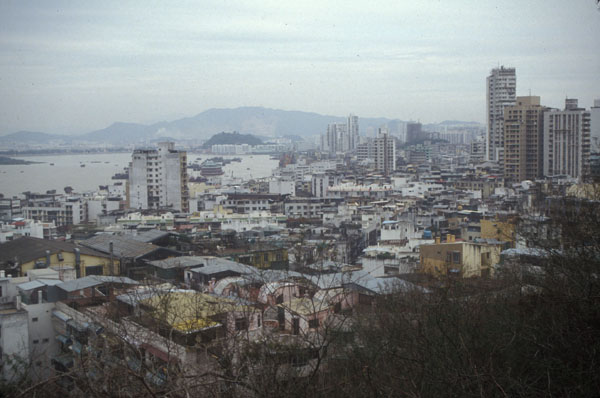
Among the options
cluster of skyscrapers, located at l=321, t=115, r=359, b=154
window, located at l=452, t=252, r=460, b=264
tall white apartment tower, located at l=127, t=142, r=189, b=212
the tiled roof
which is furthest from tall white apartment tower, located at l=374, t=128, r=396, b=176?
window, located at l=452, t=252, r=460, b=264

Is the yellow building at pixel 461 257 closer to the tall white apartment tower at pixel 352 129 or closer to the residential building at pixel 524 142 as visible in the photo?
the residential building at pixel 524 142

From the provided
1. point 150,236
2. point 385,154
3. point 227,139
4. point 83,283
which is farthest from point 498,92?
point 227,139

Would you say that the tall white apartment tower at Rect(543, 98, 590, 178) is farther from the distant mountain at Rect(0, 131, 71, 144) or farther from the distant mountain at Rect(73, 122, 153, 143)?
the distant mountain at Rect(73, 122, 153, 143)

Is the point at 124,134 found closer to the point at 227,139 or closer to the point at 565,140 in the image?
the point at 227,139

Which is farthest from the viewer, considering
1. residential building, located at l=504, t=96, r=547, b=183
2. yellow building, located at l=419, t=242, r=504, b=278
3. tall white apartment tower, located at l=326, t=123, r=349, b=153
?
tall white apartment tower, located at l=326, t=123, r=349, b=153

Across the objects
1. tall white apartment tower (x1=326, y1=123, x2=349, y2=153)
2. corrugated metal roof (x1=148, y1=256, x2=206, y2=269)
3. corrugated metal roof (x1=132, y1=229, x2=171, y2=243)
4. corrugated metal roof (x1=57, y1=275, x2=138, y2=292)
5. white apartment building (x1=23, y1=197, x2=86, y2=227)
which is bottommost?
white apartment building (x1=23, y1=197, x2=86, y2=227)

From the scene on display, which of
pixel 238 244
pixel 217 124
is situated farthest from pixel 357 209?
pixel 217 124
